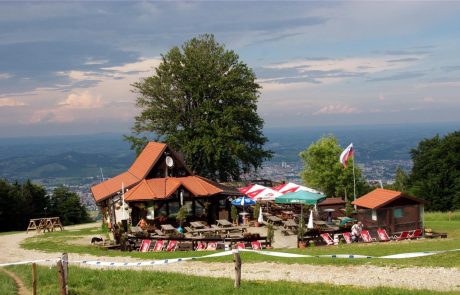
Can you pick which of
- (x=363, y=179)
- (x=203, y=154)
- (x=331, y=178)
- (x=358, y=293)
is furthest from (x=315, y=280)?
(x=363, y=179)

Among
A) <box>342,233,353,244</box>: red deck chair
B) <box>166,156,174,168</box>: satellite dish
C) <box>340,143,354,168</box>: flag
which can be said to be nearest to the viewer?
<box>342,233,353,244</box>: red deck chair

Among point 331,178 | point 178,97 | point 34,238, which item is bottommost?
point 34,238

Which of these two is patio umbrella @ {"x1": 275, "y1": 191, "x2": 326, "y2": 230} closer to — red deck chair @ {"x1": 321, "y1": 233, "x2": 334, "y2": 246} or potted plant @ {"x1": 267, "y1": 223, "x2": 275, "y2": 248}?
red deck chair @ {"x1": 321, "y1": 233, "x2": 334, "y2": 246}

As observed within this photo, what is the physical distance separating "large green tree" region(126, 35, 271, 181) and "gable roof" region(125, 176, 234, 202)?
422 inches

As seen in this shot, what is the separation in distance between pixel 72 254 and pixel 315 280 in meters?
13.2

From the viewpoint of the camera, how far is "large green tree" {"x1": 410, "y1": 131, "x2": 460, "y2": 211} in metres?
61.4

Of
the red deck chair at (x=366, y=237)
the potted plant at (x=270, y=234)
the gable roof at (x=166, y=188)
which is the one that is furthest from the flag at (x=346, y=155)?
the potted plant at (x=270, y=234)

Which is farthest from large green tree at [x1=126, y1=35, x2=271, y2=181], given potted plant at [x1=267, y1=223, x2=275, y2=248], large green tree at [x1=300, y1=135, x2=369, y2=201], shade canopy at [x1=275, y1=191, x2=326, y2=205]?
potted plant at [x1=267, y1=223, x2=275, y2=248]

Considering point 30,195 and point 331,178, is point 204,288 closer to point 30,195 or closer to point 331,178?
point 331,178

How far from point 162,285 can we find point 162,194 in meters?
19.2

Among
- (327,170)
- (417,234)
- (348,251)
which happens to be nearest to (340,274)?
(348,251)

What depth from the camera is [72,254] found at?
76.4 ft

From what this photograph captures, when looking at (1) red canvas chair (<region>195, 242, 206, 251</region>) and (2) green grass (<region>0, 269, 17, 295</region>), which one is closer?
(2) green grass (<region>0, 269, 17, 295</region>)

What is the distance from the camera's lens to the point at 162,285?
1429 centimetres
